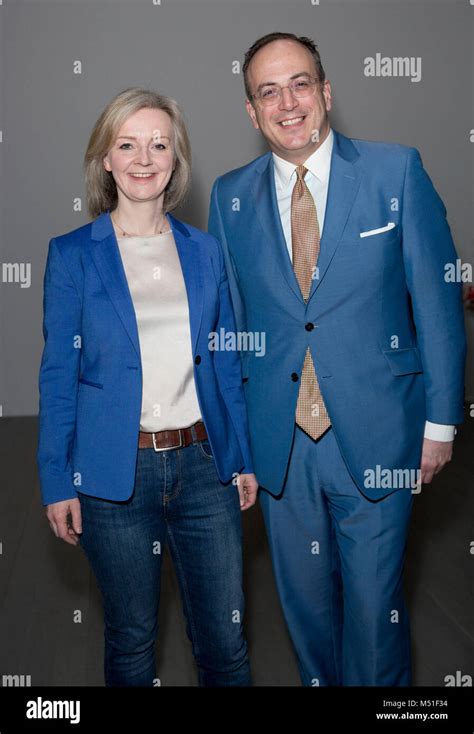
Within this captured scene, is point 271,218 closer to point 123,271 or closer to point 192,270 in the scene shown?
point 192,270

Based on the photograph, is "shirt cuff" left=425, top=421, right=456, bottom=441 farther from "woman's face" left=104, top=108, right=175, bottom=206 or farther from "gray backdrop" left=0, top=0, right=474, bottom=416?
"gray backdrop" left=0, top=0, right=474, bottom=416

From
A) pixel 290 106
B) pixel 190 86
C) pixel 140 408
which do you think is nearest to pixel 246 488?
pixel 140 408

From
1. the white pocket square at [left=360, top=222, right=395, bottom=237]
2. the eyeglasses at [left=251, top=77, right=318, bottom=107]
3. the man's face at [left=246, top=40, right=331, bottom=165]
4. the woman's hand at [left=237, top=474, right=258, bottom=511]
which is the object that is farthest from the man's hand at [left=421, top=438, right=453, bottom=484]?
the eyeglasses at [left=251, top=77, right=318, bottom=107]

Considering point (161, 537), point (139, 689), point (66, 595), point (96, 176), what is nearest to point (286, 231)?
point (96, 176)

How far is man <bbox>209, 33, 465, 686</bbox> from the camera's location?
2.27 meters

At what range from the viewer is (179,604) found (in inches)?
145

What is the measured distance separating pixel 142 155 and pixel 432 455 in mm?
1096

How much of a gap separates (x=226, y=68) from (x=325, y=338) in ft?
16.0

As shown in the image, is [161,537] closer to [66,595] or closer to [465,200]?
[66,595]

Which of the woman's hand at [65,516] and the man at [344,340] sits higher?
the man at [344,340]

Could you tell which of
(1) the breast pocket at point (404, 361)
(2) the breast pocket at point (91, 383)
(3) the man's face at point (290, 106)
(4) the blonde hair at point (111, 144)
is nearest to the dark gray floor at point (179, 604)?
(1) the breast pocket at point (404, 361)

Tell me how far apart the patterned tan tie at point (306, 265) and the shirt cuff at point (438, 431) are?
27cm

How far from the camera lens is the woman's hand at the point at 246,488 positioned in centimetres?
231

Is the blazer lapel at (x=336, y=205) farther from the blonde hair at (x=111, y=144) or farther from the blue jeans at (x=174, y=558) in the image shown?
the blue jeans at (x=174, y=558)
